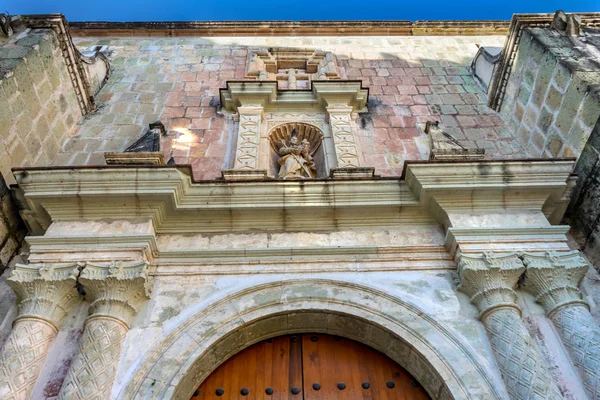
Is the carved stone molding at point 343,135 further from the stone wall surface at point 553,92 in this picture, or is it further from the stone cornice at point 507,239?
the stone wall surface at point 553,92

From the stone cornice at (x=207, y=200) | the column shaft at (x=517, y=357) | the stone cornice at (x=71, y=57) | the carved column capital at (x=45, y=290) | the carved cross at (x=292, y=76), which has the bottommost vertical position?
the column shaft at (x=517, y=357)

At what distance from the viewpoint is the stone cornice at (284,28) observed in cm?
980

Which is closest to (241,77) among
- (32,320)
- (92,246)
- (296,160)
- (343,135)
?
(343,135)

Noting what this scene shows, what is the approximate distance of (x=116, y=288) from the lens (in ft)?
15.0

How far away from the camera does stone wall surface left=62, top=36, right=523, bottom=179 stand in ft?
23.1

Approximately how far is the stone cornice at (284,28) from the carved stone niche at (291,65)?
2.36 feet

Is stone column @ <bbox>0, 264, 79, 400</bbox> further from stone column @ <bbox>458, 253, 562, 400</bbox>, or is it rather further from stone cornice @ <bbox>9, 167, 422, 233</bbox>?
stone column @ <bbox>458, 253, 562, 400</bbox>

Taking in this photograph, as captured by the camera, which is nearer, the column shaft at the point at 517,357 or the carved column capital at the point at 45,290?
the column shaft at the point at 517,357

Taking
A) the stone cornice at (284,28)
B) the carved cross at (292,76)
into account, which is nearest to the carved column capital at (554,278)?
the carved cross at (292,76)

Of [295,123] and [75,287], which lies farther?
[295,123]

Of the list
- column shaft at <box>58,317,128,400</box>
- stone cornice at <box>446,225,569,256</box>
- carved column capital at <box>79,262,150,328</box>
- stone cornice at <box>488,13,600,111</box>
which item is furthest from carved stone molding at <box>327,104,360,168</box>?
column shaft at <box>58,317,128,400</box>

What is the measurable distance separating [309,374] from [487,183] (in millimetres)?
2619

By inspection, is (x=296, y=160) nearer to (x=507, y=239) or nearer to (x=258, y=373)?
(x=507, y=239)

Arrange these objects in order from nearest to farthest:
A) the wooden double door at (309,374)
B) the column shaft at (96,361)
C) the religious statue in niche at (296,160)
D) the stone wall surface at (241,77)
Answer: the column shaft at (96,361)
the wooden double door at (309,374)
the religious statue in niche at (296,160)
the stone wall surface at (241,77)
